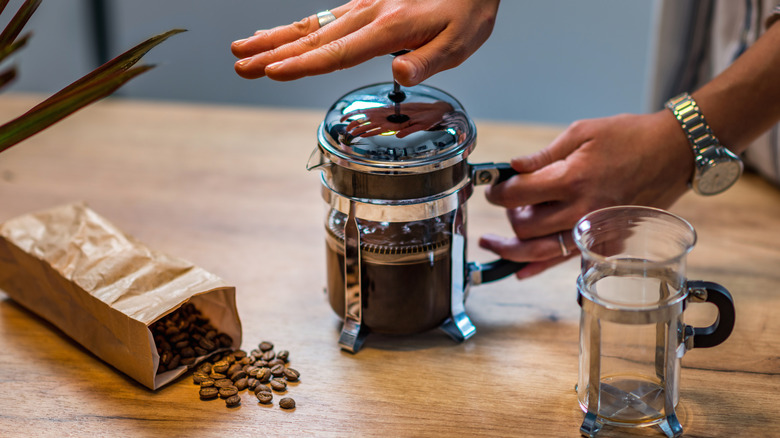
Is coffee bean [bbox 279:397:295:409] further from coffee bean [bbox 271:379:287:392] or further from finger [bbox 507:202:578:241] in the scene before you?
finger [bbox 507:202:578:241]

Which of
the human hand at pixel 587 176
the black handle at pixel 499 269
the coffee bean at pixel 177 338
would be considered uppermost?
the human hand at pixel 587 176

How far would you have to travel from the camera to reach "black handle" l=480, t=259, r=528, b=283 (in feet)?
3.20

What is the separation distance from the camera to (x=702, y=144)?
977mm

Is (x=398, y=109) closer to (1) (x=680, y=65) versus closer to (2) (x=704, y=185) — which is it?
(2) (x=704, y=185)

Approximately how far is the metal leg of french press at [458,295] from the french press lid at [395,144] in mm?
78

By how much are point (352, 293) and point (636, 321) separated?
331mm

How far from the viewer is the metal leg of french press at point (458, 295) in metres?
0.90

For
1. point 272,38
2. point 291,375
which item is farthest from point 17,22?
point 291,375

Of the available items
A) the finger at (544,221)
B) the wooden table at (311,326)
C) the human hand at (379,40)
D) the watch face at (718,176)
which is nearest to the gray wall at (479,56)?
the wooden table at (311,326)

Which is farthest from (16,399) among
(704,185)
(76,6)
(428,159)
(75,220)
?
(76,6)

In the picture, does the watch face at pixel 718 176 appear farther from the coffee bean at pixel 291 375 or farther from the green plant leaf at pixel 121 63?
the green plant leaf at pixel 121 63

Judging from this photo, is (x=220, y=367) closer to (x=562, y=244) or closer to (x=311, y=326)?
(x=311, y=326)

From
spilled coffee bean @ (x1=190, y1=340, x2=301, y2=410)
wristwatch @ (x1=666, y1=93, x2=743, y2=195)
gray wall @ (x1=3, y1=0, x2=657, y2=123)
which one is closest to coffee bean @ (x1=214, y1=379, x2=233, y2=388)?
spilled coffee bean @ (x1=190, y1=340, x2=301, y2=410)

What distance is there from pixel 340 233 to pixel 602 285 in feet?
0.99
